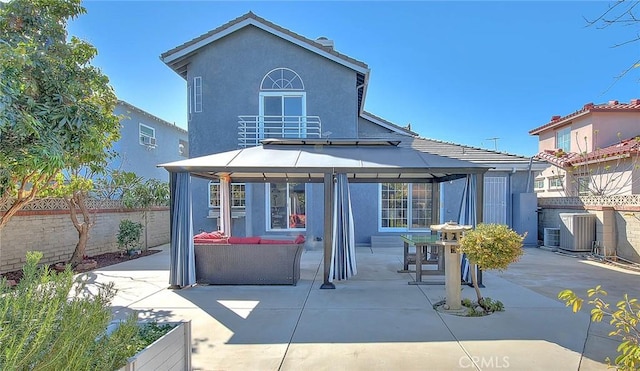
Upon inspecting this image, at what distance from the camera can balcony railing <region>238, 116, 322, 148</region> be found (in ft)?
44.1

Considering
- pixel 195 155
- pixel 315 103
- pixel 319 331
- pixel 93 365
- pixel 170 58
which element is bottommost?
pixel 319 331

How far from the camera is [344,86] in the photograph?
13812 millimetres

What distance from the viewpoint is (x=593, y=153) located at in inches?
608

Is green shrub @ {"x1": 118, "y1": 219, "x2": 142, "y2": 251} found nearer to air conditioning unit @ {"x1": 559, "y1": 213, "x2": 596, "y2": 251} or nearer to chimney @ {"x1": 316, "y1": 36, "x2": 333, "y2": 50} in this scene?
chimney @ {"x1": 316, "y1": 36, "x2": 333, "y2": 50}

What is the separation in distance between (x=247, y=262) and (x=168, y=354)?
448 centimetres

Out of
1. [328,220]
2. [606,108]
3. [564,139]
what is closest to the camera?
[328,220]

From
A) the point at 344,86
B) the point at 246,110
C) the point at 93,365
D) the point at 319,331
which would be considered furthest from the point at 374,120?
the point at 93,365

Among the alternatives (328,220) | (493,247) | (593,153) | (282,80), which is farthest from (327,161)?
(593,153)

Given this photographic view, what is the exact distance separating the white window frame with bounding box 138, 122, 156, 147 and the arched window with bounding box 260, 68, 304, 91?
8.94 m

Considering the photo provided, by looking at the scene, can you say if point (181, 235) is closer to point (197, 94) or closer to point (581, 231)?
point (197, 94)

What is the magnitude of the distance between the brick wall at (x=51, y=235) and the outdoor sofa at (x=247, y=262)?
530 centimetres

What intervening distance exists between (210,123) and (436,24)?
9289 millimetres

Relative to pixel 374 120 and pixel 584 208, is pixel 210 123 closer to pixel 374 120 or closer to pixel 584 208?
pixel 374 120

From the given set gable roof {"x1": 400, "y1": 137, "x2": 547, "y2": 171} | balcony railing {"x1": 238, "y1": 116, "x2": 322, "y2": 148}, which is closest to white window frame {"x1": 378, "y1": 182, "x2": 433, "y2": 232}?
gable roof {"x1": 400, "y1": 137, "x2": 547, "y2": 171}
